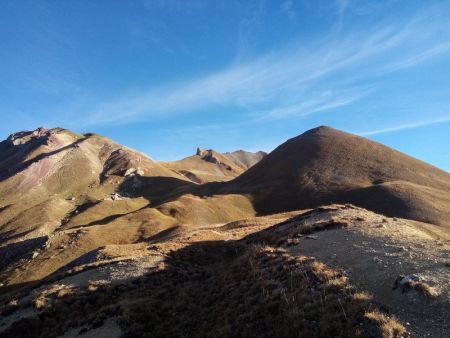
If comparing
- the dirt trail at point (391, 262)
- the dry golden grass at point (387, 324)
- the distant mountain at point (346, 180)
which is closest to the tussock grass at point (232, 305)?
the dry golden grass at point (387, 324)

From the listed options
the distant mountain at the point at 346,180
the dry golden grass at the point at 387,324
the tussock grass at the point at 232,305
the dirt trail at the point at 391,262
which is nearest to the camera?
the dry golden grass at the point at 387,324

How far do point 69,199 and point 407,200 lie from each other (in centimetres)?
14081

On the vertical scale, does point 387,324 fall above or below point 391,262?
below

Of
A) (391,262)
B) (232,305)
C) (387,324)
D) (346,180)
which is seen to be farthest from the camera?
(346,180)

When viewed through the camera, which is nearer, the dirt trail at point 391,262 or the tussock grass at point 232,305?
the dirt trail at point 391,262

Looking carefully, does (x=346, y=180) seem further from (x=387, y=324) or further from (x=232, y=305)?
(x=387, y=324)

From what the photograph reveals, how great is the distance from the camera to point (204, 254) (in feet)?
129

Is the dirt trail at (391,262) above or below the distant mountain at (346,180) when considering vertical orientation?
below

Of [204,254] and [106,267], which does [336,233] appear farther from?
[106,267]

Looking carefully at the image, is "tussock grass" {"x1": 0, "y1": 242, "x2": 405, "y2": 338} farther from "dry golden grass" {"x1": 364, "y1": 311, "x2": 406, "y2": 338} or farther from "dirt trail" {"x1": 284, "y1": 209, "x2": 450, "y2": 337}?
"dirt trail" {"x1": 284, "y1": 209, "x2": 450, "y2": 337}

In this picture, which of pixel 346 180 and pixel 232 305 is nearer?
pixel 232 305

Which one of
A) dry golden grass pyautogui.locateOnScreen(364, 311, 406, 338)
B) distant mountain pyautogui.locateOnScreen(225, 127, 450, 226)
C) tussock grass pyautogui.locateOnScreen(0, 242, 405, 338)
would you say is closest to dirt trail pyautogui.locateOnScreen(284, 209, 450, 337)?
dry golden grass pyautogui.locateOnScreen(364, 311, 406, 338)

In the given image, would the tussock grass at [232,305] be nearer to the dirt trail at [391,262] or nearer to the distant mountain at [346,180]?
the dirt trail at [391,262]

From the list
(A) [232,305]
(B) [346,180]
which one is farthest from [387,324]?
(B) [346,180]
